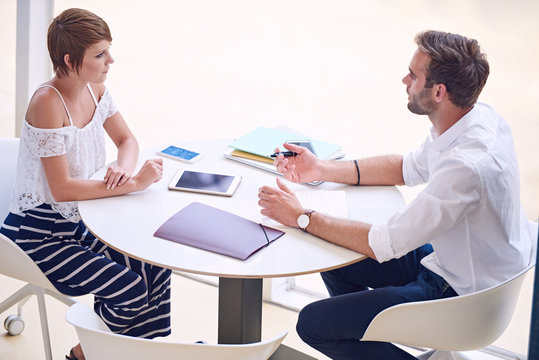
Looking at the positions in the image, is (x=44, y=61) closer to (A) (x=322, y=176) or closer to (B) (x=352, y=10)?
(B) (x=352, y=10)

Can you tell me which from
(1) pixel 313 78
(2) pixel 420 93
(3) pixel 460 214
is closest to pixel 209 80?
(1) pixel 313 78

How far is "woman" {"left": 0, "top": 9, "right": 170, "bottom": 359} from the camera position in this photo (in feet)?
6.52

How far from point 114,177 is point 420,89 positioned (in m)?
0.97

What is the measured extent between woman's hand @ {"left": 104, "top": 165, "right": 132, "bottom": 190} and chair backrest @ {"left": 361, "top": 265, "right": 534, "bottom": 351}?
2.86ft

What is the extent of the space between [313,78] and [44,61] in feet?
5.25

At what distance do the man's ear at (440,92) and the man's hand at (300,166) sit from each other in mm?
476

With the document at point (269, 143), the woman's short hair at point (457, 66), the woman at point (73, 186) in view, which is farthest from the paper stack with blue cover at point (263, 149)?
the woman's short hair at point (457, 66)

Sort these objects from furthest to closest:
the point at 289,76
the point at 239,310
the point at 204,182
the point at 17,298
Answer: the point at 289,76 → the point at 17,298 → the point at 204,182 → the point at 239,310

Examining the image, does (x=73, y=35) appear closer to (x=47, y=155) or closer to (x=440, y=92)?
(x=47, y=155)

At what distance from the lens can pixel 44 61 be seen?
3475 mm

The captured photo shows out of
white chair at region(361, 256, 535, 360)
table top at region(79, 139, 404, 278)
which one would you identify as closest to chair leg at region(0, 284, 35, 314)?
table top at region(79, 139, 404, 278)

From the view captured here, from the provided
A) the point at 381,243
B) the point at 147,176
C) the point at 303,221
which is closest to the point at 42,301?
the point at 147,176

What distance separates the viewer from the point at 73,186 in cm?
196

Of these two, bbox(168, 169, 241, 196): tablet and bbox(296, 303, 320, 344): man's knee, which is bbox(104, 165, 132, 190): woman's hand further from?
bbox(296, 303, 320, 344): man's knee
